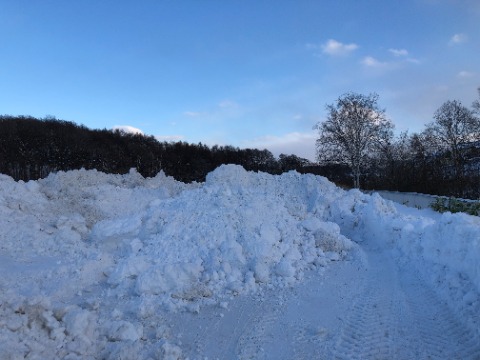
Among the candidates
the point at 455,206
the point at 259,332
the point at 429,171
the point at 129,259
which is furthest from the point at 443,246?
the point at 429,171

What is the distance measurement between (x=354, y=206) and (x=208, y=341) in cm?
916

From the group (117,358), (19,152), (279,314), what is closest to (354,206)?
(279,314)

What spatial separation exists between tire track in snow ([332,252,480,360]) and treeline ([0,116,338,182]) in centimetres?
2016

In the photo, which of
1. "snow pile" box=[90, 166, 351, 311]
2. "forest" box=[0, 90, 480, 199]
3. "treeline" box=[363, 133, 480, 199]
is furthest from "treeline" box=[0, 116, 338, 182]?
"snow pile" box=[90, 166, 351, 311]

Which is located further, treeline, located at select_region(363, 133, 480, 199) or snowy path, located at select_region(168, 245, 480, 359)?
treeline, located at select_region(363, 133, 480, 199)

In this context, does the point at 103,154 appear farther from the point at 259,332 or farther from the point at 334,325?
the point at 334,325

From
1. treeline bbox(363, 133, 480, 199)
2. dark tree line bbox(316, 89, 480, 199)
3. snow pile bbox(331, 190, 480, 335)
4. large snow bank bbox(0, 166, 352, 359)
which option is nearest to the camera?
large snow bank bbox(0, 166, 352, 359)

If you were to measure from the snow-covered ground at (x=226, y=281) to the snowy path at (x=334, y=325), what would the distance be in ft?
0.08

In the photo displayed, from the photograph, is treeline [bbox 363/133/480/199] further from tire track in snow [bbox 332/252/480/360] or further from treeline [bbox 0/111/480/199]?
tire track in snow [bbox 332/252/480/360]

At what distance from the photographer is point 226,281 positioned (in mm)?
6941

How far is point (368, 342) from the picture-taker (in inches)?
192

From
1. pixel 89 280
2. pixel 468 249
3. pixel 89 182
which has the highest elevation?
pixel 89 182

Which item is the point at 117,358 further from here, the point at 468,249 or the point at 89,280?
the point at 468,249

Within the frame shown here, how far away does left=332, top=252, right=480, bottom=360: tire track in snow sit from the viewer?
4.63 meters
